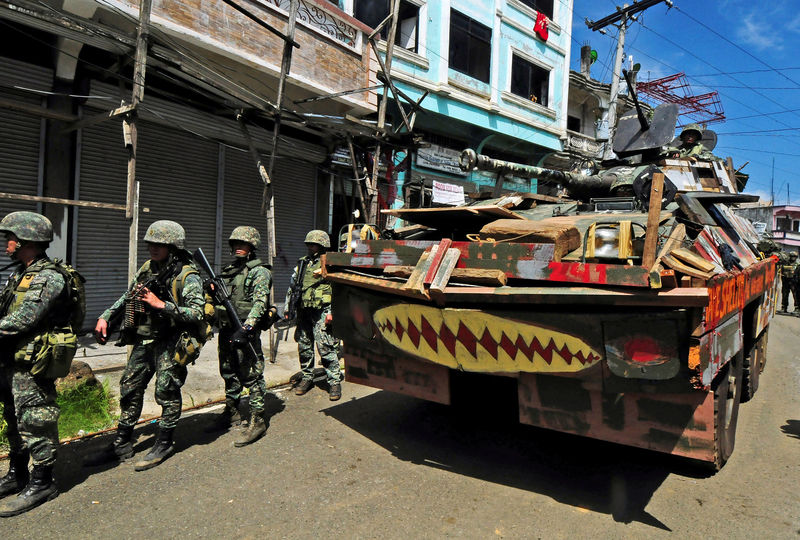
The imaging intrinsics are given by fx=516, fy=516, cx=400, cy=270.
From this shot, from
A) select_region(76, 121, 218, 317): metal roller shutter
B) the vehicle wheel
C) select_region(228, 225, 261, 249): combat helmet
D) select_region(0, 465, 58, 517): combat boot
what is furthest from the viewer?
select_region(76, 121, 218, 317): metal roller shutter

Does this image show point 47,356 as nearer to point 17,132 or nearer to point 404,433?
point 404,433

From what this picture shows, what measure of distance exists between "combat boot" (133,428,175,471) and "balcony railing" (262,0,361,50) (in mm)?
6432

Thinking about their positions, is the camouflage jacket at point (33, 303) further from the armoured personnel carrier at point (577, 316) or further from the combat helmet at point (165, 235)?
the armoured personnel carrier at point (577, 316)

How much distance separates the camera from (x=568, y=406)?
2.90 metres

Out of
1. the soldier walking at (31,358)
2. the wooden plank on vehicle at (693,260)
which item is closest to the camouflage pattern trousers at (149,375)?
the soldier walking at (31,358)

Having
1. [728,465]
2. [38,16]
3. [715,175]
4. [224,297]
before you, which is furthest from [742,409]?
[38,16]

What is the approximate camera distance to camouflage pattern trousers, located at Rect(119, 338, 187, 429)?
3.41m

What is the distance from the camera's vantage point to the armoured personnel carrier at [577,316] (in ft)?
8.19

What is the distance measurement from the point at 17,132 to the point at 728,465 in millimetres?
7951

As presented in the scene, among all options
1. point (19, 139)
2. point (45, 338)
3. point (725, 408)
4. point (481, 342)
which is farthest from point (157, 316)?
point (19, 139)

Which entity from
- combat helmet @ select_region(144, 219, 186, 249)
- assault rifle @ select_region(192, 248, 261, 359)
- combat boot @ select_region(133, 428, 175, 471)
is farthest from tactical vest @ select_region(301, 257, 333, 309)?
combat boot @ select_region(133, 428, 175, 471)

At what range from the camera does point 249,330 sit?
376cm

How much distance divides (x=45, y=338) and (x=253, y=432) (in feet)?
5.06

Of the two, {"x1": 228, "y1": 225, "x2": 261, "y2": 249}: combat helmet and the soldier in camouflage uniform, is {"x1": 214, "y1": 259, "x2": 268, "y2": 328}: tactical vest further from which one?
the soldier in camouflage uniform
